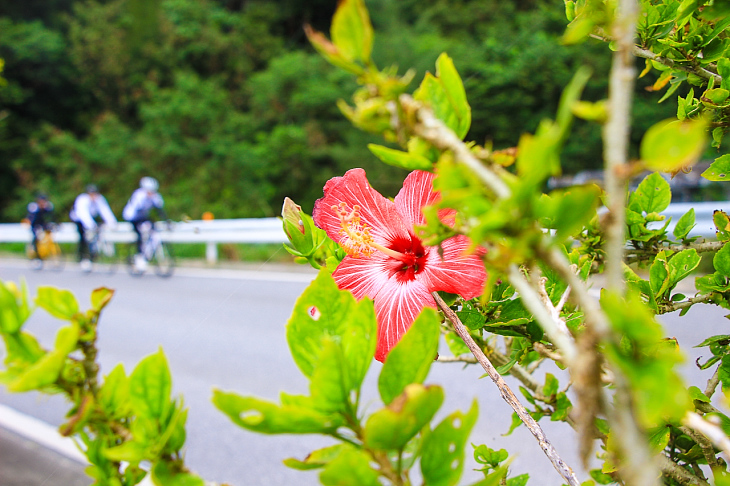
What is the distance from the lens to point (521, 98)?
490 centimetres

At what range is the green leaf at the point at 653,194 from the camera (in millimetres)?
541

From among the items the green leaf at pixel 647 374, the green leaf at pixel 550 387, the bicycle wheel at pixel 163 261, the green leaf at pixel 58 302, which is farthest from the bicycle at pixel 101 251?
the green leaf at pixel 647 374

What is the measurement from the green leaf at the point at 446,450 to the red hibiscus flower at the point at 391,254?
111mm

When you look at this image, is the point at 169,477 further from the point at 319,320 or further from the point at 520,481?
the point at 520,481

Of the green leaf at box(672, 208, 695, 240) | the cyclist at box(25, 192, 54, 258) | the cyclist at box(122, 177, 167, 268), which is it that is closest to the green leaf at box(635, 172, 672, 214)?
the green leaf at box(672, 208, 695, 240)

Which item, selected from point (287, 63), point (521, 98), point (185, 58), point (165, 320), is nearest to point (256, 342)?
point (165, 320)

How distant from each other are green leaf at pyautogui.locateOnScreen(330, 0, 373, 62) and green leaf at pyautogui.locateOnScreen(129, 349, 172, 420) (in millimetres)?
184

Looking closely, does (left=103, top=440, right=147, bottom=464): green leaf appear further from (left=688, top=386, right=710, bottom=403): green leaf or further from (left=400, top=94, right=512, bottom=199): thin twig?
(left=688, top=386, right=710, bottom=403): green leaf

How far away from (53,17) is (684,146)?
16.3 m

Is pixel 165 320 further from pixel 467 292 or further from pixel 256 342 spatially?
pixel 467 292

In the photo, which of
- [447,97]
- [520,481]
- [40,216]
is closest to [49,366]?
[447,97]

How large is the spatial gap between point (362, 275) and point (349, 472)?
0.19 m

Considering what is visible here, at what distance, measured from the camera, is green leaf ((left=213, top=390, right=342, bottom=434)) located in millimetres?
197

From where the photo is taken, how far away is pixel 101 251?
7.11m
